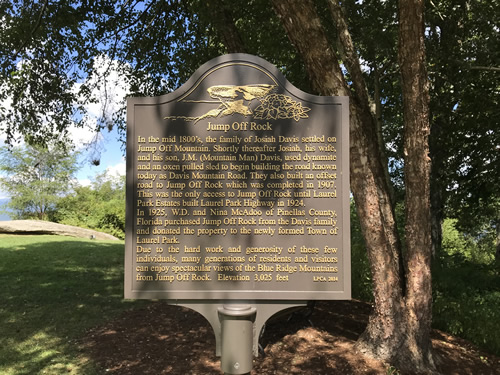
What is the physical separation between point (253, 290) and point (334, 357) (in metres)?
2.74

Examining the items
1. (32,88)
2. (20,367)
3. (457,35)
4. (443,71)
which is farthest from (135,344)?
(457,35)

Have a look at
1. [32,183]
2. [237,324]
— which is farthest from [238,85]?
[32,183]

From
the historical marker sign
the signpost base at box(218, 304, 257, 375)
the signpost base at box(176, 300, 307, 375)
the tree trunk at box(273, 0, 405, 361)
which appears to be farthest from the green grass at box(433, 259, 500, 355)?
the signpost base at box(218, 304, 257, 375)

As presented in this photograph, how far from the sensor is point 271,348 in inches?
220

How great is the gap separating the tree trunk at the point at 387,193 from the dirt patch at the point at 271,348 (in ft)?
1.43

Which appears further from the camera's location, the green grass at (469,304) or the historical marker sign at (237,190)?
the green grass at (469,304)

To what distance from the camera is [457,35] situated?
848 centimetres

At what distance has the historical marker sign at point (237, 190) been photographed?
308cm

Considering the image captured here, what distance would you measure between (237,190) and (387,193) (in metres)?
2.72

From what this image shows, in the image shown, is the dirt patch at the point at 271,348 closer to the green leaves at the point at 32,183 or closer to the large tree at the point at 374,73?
the large tree at the point at 374,73

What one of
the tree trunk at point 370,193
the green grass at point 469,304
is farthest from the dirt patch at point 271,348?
the tree trunk at point 370,193

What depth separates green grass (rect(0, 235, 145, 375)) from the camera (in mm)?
5230

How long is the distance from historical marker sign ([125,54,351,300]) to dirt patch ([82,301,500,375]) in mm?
2300

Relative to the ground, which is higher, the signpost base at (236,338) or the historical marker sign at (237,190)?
the historical marker sign at (237,190)
